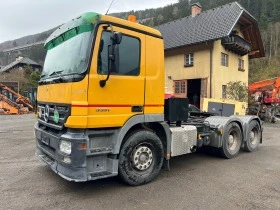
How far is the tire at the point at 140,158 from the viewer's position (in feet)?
15.8

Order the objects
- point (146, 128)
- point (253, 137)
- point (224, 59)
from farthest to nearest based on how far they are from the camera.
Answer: point (224, 59) < point (253, 137) < point (146, 128)

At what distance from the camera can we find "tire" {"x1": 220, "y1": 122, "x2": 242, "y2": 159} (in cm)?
707

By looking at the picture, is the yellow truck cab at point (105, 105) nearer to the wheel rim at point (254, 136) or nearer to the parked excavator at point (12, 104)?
the wheel rim at point (254, 136)

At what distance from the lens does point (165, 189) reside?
16.0 feet

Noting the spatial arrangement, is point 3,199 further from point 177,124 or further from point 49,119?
point 177,124

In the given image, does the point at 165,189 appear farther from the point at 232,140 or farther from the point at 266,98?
the point at 266,98

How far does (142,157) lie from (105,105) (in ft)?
4.32

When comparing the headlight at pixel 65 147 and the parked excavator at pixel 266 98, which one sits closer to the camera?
the headlight at pixel 65 147

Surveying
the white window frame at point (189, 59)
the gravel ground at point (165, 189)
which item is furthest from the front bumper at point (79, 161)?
the white window frame at point (189, 59)

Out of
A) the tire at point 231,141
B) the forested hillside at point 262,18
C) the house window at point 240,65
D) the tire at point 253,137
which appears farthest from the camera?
the forested hillside at point 262,18

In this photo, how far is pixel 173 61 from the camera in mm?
22688

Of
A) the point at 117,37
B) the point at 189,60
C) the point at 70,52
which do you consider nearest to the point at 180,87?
the point at 189,60

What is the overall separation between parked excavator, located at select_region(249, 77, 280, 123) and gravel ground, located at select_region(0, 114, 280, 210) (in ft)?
39.1

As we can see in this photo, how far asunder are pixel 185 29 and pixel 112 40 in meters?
20.5
